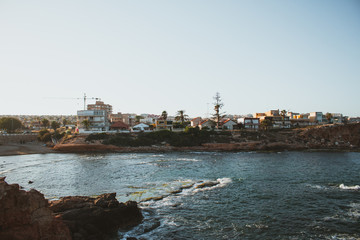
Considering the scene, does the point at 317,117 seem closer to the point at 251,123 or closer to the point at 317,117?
the point at 317,117

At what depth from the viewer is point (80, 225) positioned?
14719 mm

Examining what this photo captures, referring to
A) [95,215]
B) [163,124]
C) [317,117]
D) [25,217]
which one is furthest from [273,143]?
[317,117]

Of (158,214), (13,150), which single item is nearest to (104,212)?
(158,214)

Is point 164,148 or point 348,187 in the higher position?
point 164,148

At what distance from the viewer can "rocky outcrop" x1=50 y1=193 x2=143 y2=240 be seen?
14.6 m

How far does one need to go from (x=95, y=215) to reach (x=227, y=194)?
13.5 metres

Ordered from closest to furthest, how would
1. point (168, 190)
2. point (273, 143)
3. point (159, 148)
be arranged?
point (168, 190) → point (159, 148) → point (273, 143)

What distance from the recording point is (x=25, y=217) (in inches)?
464

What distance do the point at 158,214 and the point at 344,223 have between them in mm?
13844

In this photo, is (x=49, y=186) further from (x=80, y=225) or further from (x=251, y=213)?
(x=251, y=213)

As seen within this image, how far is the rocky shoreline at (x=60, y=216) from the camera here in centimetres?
1147

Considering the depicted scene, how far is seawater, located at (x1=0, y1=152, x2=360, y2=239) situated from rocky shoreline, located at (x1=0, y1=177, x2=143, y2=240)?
A: 4.46ft

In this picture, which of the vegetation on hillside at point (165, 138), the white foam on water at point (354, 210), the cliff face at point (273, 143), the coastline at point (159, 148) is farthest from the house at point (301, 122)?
the white foam on water at point (354, 210)

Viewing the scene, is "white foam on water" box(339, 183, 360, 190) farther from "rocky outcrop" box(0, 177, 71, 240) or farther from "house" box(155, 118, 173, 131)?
"house" box(155, 118, 173, 131)
